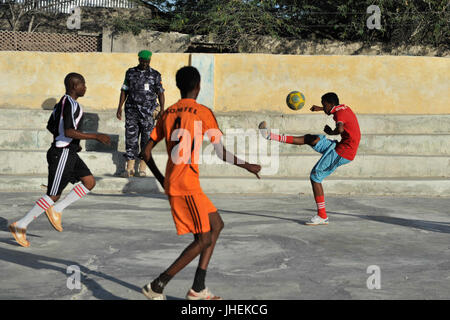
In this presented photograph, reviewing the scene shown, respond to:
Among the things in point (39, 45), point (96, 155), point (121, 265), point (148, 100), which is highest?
point (39, 45)

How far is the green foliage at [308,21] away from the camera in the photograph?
695 inches

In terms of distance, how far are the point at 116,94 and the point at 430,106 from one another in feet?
23.4

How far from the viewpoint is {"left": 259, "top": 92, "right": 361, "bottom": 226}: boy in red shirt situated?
7750mm

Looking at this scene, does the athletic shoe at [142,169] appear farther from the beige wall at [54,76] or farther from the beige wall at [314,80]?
the beige wall at [314,80]

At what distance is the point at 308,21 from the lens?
1930cm

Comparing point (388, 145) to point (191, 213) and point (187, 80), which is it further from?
point (191, 213)

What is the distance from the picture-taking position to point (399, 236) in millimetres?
7133

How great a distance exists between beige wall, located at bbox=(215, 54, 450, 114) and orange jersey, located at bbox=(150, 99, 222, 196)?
369 inches

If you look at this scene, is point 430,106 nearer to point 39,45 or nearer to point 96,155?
point 96,155

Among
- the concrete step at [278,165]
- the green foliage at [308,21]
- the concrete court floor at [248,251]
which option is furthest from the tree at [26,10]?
the concrete court floor at [248,251]

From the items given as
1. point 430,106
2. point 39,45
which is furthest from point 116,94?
point 430,106

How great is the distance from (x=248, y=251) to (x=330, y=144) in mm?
2402

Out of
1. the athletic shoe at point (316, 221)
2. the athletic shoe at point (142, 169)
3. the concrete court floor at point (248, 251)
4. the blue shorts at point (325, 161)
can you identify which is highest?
the blue shorts at point (325, 161)

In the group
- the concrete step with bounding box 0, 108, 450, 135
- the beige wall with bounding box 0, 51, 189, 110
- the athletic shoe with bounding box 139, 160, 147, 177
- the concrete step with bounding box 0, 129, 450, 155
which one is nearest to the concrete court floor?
the athletic shoe with bounding box 139, 160, 147, 177
